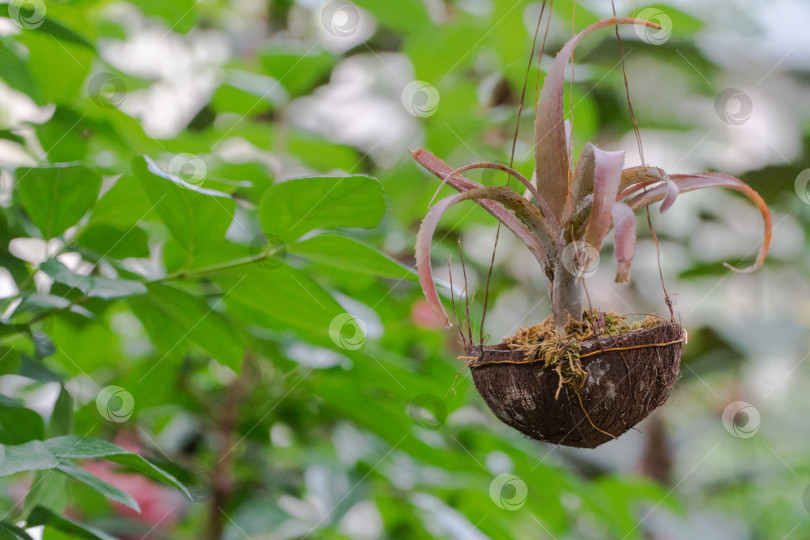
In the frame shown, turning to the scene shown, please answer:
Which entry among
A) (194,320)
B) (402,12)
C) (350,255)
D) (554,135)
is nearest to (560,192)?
(554,135)

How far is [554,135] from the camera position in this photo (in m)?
0.29

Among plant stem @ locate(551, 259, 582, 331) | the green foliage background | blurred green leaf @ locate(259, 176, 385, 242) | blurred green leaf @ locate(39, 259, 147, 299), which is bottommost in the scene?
the green foliage background

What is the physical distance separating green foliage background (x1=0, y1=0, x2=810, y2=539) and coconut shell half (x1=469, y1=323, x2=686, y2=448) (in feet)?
0.34

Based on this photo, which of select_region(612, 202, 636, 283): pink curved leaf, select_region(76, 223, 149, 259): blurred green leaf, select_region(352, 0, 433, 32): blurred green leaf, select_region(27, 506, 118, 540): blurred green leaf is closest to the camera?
select_region(612, 202, 636, 283): pink curved leaf

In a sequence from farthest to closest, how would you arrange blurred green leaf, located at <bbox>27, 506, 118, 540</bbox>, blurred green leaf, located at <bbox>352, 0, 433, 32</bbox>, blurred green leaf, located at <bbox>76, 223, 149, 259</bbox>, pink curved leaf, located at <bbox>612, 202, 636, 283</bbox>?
blurred green leaf, located at <bbox>352, 0, 433, 32</bbox>, blurred green leaf, located at <bbox>76, 223, 149, 259</bbox>, blurred green leaf, located at <bbox>27, 506, 118, 540</bbox>, pink curved leaf, located at <bbox>612, 202, 636, 283</bbox>

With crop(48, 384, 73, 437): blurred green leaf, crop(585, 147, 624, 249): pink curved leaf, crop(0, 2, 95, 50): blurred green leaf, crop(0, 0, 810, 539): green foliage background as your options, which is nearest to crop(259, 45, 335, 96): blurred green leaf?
crop(0, 0, 810, 539): green foliage background

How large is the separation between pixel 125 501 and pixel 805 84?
1477 millimetres

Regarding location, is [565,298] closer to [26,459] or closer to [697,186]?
[697,186]

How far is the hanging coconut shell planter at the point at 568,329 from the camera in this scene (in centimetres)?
28

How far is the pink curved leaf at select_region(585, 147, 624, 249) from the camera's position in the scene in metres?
0.25

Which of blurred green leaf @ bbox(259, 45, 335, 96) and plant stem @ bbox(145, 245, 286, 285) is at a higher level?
plant stem @ bbox(145, 245, 286, 285)

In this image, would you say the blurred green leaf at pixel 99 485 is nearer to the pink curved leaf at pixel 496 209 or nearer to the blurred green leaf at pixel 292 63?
the pink curved leaf at pixel 496 209

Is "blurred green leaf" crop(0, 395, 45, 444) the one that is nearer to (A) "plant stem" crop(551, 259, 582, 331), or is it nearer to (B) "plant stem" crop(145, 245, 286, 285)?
(B) "plant stem" crop(145, 245, 286, 285)

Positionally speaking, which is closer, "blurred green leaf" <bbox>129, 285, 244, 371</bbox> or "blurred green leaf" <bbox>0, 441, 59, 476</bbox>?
"blurred green leaf" <bbox>0, 441, 59, 476</bbox>
